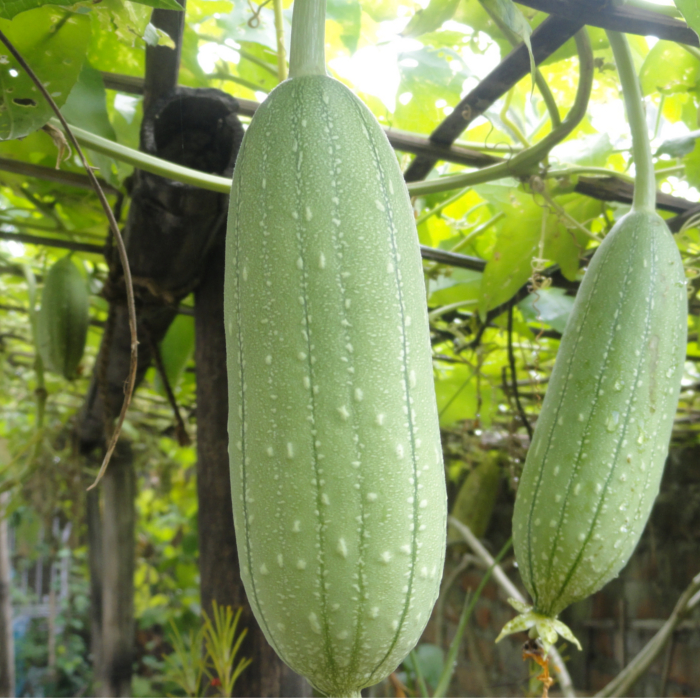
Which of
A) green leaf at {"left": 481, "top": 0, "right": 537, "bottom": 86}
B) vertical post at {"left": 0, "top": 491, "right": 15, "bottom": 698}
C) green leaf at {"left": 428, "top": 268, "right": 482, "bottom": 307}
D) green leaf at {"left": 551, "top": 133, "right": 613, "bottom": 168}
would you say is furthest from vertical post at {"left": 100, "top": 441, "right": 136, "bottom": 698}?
green leaf at {"left": 481, "top": 0, "right": 537, "bottom": 86}

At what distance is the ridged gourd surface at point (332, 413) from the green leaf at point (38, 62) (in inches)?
9.5

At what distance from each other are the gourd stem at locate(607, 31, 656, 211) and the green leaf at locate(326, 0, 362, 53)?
0.43 metres

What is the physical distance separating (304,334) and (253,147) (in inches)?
5.5

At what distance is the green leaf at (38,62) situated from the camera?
0.51 m

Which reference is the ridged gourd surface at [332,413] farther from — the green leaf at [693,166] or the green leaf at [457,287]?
the green leaf at [457,287]

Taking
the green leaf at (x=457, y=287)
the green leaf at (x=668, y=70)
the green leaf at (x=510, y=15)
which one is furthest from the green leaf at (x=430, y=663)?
the green leaf at (x=510, y=15)

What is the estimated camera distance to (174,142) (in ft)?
2.28

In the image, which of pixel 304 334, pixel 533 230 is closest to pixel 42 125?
pixel 304 334

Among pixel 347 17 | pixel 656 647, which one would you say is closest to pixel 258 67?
pixel 347 17

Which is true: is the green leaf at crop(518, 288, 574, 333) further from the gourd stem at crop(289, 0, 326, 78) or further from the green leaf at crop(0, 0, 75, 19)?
the green leaf at crop(0, 0, 75, 19)

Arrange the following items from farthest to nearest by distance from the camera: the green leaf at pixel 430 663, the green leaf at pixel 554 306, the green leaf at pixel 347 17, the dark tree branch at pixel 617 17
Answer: the green leaf at pixel 430 663, the green leaf at pixel 554 306, the green leaf at pixel 347 17, the dark tree branch at pixel 617 17

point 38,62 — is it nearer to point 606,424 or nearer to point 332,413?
point 332,413

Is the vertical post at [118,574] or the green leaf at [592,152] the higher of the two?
the green leaf at [592,152]

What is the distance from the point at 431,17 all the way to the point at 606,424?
18.9 inches
